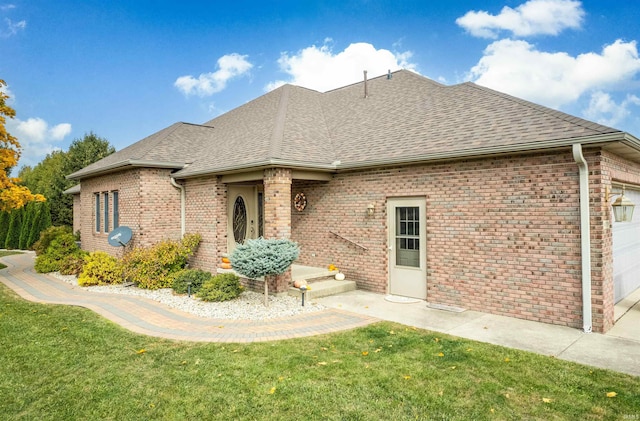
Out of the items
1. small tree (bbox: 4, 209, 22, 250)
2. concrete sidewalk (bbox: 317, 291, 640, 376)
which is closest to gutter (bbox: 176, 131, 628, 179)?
concrete sidewalk (bbox: 317, 291, 640, 376)

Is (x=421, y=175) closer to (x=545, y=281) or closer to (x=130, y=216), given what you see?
(x=545, y=281)

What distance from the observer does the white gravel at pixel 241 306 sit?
7363 mm

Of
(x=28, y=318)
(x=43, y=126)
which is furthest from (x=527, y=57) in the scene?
(x=43, y=126)

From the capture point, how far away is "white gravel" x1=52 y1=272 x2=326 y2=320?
7.36 m

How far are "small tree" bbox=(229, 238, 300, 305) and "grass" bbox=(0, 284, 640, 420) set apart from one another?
2.14 metres

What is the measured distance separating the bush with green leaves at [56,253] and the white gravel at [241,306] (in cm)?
545

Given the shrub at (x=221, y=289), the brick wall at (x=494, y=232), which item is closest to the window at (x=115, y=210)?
the shrub at (x=221, y=289)

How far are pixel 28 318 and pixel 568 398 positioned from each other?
360 inches

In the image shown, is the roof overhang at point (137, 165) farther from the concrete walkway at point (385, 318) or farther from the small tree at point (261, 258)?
the small tree at point (261, 258)

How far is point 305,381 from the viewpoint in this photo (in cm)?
432

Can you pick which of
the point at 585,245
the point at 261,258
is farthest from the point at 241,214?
the point at 585,245

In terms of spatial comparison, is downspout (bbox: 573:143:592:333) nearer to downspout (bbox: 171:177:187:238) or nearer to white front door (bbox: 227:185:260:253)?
white front door (bbox: 227:185:260:253)

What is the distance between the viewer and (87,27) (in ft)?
52.0

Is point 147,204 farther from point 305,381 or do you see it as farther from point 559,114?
point 559,114
